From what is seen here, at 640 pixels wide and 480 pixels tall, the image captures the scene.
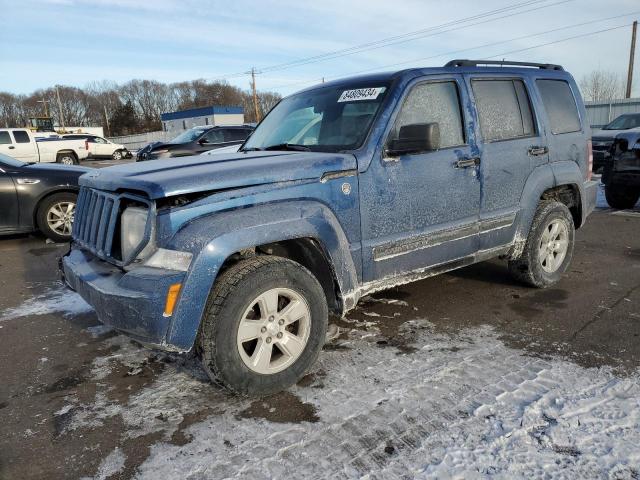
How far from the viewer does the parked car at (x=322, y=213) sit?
2.71 m

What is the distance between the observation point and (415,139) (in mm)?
3346

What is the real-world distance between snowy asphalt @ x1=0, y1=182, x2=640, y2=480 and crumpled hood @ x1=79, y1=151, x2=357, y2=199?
1.26 metres

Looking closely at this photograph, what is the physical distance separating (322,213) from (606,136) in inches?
535

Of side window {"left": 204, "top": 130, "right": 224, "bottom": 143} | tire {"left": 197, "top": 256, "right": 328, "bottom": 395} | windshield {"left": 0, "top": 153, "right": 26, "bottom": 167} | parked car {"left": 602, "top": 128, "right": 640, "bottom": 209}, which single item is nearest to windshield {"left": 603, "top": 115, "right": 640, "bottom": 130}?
parked car {"left": 602, "top": 128, "right": 640, "bottom": 209}

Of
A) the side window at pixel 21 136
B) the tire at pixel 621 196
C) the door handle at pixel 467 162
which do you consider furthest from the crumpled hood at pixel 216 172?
the side window at pixel 21 136

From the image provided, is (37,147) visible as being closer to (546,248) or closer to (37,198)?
(37,198)

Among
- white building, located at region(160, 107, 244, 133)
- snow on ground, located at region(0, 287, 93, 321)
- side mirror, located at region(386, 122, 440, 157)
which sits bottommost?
snow on ground, located at region(0, 287, 93, 321)

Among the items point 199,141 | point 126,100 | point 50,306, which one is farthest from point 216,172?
point 126,100

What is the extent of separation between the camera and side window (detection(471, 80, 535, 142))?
13.4 feet

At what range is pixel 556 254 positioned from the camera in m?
4.88

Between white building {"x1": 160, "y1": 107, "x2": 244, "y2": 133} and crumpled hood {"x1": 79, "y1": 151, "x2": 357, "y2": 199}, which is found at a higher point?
white building {"x1": 160, "y1": 107, "x2": 244, "y2": 133}

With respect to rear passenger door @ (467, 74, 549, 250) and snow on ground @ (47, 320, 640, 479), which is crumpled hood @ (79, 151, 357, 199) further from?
rear passenger door @ (467, 74, 549, 250)

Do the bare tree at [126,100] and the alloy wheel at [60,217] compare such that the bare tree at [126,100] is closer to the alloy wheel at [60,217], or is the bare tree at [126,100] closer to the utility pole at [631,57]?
the utility pole at [631,57]

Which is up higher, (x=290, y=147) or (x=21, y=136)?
(x=21, y=136)
